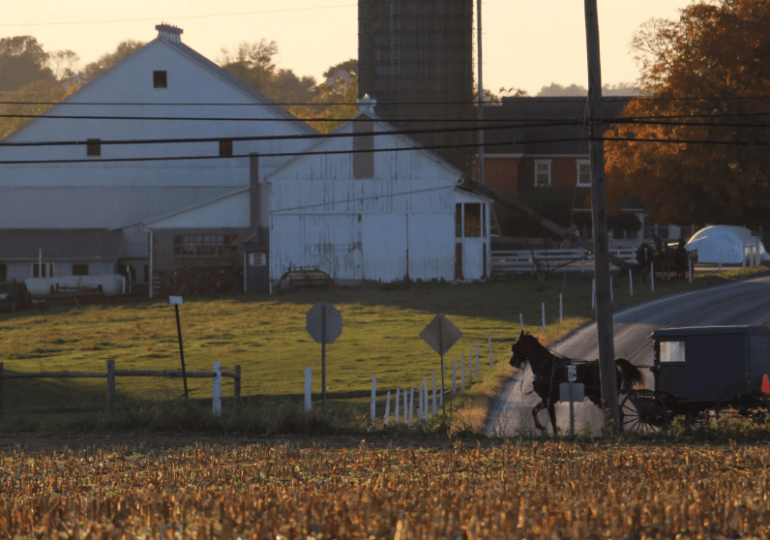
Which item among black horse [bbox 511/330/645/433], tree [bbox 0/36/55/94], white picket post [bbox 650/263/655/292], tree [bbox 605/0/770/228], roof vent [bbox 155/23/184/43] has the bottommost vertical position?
black horse [bbox 511/330/645/433]

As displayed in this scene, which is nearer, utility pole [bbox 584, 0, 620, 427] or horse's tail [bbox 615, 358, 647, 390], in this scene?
utility pole [bbox 584, 0, 620, 427]

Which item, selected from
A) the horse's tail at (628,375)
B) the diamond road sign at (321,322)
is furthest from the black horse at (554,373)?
the diamond road sign at (321,322)

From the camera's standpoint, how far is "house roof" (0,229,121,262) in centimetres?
5147

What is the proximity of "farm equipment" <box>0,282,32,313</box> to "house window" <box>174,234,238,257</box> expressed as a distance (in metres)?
7.78

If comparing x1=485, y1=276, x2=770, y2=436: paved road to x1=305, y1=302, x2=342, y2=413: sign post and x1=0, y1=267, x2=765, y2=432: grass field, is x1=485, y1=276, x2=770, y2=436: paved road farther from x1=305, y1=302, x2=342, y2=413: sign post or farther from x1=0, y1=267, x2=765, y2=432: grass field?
x1=305, y1=302, x2=342, y2=413: sign post

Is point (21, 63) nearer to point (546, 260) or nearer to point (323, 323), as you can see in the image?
point (546, 260)

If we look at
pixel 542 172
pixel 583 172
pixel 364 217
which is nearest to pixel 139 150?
pixel 364 217

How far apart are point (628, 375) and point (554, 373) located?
1.44 meters

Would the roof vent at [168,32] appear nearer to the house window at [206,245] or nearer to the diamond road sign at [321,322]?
the house window at [206,245]

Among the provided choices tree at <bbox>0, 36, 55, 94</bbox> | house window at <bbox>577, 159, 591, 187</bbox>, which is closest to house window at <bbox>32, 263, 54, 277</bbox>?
house window at <bbox>577, 159, 591, 187</bbox>

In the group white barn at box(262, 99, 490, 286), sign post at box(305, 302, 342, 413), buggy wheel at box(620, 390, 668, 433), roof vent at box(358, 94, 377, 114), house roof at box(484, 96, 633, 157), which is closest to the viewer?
buggy wheel at box(620, 390, 668, 433)

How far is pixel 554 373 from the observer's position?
20141 millimetres

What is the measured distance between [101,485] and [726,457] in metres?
7.30

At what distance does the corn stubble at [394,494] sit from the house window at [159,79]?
43638 mm
